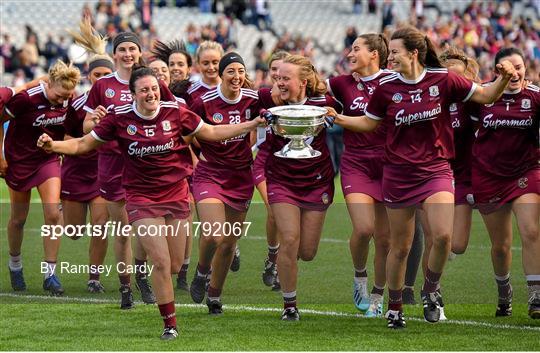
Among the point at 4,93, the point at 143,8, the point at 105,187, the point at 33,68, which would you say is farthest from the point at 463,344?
the point at 143,8

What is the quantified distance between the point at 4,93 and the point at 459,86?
4.25 metres

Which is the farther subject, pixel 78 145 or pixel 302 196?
pixel 302 196

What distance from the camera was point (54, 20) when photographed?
32594mm

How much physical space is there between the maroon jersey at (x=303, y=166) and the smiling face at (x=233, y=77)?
542 millimetres

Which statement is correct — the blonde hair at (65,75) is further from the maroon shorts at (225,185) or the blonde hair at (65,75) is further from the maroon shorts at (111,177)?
the maroon shorts at (225,185)

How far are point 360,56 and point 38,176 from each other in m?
3.25

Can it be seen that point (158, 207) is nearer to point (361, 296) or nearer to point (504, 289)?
point (361, 296)

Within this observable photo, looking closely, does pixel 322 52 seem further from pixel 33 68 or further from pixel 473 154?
pixel 473 154

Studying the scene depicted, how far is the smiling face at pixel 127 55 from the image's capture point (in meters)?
10.1

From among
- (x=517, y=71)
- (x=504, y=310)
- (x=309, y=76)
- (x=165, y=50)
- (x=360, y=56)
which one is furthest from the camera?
(x=165, y=50)

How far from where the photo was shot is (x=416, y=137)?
8484 mm

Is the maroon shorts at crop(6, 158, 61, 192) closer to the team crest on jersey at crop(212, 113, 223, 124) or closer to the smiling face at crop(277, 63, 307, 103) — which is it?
the team crest on jersey at crop(212, 113, 223, 124)

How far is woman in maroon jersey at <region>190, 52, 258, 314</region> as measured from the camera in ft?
30.6

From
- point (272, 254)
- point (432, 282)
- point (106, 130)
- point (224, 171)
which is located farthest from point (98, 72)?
point (432, 282)
